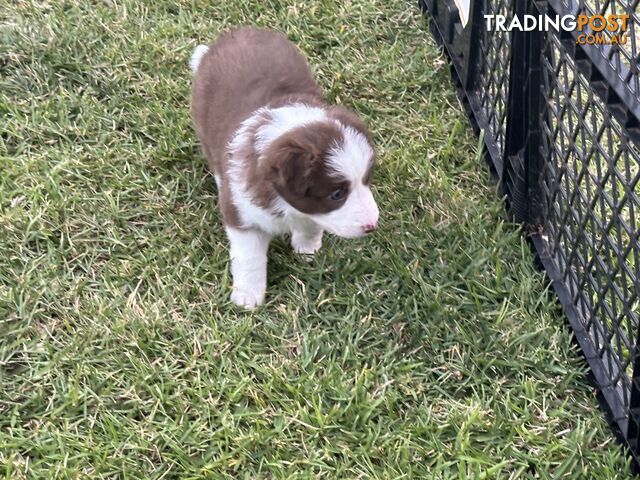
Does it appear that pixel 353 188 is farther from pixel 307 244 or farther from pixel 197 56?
pixel 197 56

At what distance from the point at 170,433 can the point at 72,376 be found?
1.30 ft

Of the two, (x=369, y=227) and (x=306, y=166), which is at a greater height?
(x=306, y=166)

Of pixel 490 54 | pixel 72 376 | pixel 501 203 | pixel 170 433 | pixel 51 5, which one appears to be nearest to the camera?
pixel 170 433

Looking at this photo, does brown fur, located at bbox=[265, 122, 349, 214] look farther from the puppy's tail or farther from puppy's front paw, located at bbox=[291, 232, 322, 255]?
the puppy's tail

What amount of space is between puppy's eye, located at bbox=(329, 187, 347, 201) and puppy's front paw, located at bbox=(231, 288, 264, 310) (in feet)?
1.55

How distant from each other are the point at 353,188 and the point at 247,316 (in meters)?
0.57

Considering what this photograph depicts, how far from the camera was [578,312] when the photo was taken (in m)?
2.77

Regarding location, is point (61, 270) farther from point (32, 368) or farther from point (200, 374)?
point (200, 374)

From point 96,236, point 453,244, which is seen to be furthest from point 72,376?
point 453,244

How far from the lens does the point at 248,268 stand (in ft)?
9.41

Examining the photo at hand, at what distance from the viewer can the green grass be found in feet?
7.89

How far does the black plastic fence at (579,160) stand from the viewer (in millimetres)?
2230

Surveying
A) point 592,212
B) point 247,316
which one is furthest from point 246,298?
point 592,212

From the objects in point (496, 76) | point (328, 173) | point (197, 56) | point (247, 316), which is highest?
point (328, 173)
